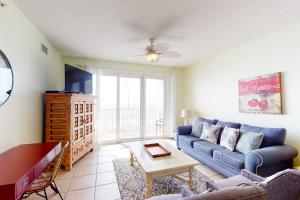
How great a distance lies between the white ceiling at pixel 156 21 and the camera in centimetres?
192

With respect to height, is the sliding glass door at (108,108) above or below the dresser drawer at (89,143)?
above

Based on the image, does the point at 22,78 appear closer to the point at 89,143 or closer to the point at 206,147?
the point at 89,143

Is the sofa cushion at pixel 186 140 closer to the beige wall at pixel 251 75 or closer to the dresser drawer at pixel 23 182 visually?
the beige wall at pixel 251 75

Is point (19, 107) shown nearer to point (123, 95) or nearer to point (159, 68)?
point (123, 95)

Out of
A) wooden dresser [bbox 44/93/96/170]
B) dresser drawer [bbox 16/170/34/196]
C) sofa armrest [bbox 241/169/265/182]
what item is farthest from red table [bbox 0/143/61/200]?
sofa armrest [bbox 241/169/265/182]

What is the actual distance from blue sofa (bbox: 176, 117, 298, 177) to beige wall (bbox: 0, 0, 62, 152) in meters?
2.89

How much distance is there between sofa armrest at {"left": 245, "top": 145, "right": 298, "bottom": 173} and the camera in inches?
78.8

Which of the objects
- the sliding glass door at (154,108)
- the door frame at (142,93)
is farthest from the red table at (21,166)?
the sliding glass door at (154,108)

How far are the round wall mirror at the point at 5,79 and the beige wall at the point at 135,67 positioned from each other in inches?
95.6

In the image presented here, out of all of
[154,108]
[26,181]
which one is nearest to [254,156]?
[26,181]

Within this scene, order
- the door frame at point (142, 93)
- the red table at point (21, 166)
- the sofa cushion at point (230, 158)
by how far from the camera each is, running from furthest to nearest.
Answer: the door frame at point (142, 93) → the sofa cushion at point (230, 158) → the red table at point (21, 166)

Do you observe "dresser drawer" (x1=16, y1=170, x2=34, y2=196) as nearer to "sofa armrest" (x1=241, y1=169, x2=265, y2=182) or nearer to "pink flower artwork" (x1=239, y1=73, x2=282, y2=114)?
"sofa armrest" (x1=241, y1=169, x2=265, y2=182)

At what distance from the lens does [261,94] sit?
2840mm

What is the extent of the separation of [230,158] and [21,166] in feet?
8.32
